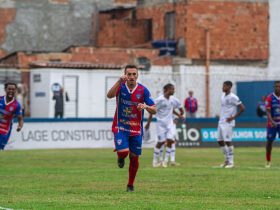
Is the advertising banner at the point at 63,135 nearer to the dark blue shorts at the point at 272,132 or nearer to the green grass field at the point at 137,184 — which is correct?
the green grass field at the point at 137,184

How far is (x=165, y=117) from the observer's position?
96.9 feet

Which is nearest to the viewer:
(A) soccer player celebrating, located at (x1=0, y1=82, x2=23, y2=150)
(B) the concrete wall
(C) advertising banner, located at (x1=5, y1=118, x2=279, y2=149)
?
(A) soccer player celebrating, located at (x1=0, y1=82, x2=23, y2=150)

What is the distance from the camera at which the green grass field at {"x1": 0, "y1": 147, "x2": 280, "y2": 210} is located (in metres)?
16.4

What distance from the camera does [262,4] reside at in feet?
204

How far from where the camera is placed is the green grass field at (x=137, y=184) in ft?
53.7

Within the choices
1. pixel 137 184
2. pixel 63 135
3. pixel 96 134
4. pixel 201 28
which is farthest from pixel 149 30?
pixel 137 184

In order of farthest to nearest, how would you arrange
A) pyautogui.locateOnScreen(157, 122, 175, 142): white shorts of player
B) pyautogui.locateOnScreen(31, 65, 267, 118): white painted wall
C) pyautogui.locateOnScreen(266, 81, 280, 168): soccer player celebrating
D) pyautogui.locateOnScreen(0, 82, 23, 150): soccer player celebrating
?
pyautogui.locateOnScreen(31, 65, 267, 118): white painted wall
pyautogui.locateOnScreen(157, 122, 175, 142): white shorts of player
pyautogui.locateOnScreen(266, 81, 280, 168): soccer player celebrating
pyautogui.locateOnScreen(0, 82, 23, 150): soccer player celebrating

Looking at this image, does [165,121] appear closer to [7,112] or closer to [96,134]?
[7,112]

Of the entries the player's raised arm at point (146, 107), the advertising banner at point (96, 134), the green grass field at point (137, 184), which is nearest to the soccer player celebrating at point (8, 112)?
the green grass field at point (137, 184)

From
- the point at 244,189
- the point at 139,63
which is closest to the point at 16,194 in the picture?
the point at 244,189

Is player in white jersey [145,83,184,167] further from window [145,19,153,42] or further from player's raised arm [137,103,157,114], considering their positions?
window [145,19,153,42]

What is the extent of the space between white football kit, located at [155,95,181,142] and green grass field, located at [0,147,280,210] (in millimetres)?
1015

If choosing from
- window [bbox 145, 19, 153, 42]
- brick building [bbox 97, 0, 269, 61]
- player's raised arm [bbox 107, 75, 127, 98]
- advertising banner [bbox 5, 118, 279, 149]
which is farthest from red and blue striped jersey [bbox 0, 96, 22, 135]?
window [bbox 145, 19, 153, 42]

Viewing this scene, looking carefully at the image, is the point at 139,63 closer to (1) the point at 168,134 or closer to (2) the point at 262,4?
(2) the point at 262,4
